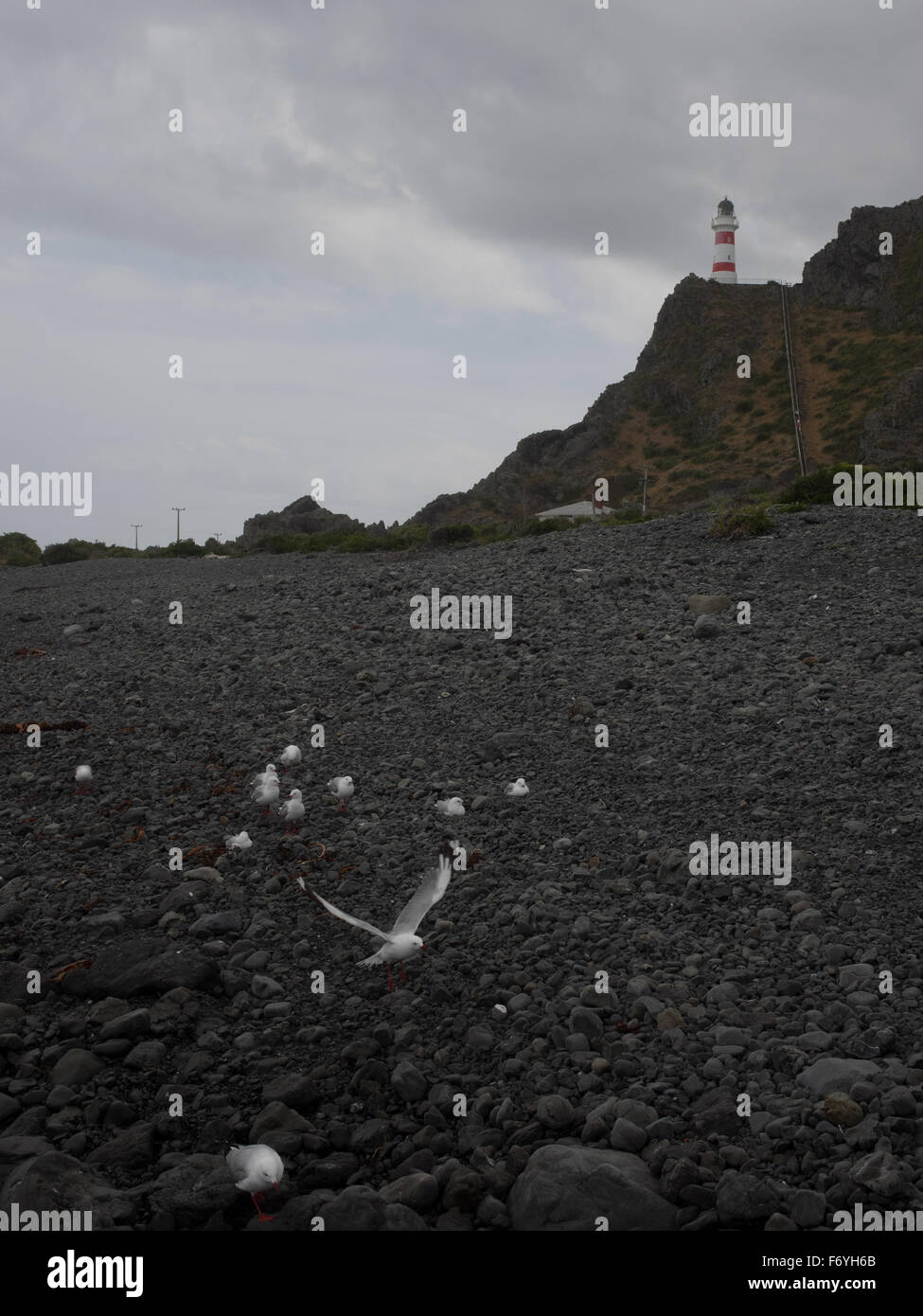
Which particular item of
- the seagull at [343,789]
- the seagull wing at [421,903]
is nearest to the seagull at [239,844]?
the seagull at [343,789]

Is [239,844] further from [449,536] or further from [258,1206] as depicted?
[449,536]

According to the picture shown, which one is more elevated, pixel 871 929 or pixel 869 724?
pixel 869 724

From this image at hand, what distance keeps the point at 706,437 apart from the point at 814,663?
67.9m

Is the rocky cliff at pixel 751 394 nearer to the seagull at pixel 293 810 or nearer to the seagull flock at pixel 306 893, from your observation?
the seagull flock at pixel 306 893

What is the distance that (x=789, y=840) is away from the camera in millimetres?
6504

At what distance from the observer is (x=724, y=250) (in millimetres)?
87812

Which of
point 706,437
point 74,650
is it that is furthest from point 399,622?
point 706,437

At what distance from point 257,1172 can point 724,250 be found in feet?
312

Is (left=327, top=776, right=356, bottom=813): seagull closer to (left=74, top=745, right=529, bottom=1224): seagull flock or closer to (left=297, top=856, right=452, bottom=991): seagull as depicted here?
(left=74, top=745, right=529, bottom=1224): seagull flock

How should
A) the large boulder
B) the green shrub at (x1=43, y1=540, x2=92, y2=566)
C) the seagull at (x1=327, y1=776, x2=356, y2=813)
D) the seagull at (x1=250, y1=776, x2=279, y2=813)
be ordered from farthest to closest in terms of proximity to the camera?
the green shrub at (x1=43, y1=540, x2=92, y2=566) < the seagull at (x1=327, y1=776, x2=356, y2=813) < the seagull at (x1=250, y1=776, x2=279, y2=813) < the large boulder

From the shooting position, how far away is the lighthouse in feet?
274

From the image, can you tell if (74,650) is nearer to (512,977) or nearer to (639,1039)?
(512,977)

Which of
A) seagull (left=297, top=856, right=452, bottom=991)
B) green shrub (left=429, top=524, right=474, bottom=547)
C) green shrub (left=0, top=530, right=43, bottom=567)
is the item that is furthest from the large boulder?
green shrub (left=0, top=530, right=43, bottom=567)

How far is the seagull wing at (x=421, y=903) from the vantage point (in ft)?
18.2
